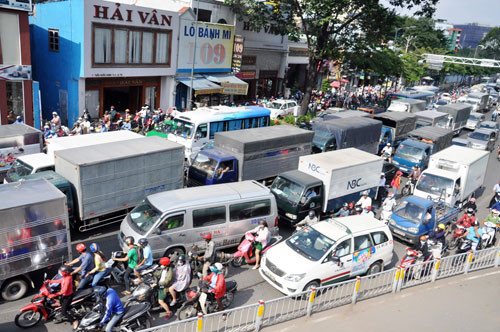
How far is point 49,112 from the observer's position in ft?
83.8

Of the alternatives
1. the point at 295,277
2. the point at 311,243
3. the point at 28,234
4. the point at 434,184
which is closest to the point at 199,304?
the point at 295,277

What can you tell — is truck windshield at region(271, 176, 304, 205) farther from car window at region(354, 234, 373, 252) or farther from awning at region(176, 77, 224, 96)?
awning at region(176, 77, 224, 96)

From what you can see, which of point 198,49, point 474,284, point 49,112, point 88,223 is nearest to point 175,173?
point 88,223

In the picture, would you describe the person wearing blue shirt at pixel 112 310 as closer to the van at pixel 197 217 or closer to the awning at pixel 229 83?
the van at pixel 197 217

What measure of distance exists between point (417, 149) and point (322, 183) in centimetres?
984

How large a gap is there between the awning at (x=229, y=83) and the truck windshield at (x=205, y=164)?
1563cm

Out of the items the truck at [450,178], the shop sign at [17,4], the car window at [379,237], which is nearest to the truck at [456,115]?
the truck at [450,178]

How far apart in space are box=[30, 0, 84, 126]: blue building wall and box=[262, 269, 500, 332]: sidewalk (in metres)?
19.4

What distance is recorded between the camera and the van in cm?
1113

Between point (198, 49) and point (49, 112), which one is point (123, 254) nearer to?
point (49, 112)

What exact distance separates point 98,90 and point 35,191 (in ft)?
53.8

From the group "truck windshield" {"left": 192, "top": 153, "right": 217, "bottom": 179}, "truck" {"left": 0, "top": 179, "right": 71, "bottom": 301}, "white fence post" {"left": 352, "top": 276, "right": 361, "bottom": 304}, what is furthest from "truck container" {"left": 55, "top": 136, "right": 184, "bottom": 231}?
"white fence post" {"left": 352, "top": 276, "right": 361, "bottom": 304}

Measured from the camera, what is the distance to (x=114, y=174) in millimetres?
12820

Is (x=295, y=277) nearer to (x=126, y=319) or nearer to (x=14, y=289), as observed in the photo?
(x=126, y=319)
